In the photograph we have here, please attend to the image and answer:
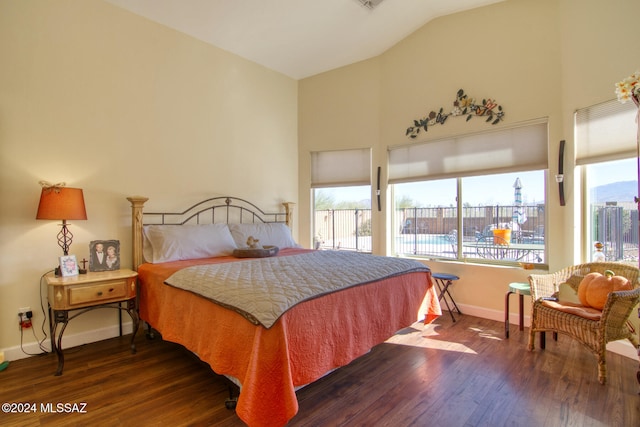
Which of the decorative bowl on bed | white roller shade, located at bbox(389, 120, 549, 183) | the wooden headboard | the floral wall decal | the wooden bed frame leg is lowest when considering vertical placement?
the wooden bed frame leg

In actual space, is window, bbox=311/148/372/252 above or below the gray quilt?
above

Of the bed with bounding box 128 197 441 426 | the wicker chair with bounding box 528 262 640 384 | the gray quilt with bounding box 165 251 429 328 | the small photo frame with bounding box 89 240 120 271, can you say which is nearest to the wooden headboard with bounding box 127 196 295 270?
the bed with bounding box 128 197 441 426

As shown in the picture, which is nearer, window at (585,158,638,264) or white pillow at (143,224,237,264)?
window at (585,158,638,264)

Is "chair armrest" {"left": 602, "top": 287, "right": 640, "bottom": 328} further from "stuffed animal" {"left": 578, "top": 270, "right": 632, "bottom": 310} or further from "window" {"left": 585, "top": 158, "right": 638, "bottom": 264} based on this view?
"window" {"left": 585, "top": 158, "right": 638, "bottom": 264}

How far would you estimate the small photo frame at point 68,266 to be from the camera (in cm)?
252

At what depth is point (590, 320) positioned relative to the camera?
2.23m

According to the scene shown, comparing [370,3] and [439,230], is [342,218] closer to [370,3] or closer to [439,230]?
[439,230]

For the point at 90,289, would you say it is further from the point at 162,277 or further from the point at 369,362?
the point at 369,362

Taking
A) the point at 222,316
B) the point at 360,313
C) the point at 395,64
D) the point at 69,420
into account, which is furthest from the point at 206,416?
the point at 395,64

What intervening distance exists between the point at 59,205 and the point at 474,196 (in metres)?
4.08

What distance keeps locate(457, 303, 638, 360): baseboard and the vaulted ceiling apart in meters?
3.39

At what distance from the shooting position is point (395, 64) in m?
4.15

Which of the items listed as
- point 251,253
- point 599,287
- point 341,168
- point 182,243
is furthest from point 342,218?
point 599,287

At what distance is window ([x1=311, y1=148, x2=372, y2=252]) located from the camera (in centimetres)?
447
